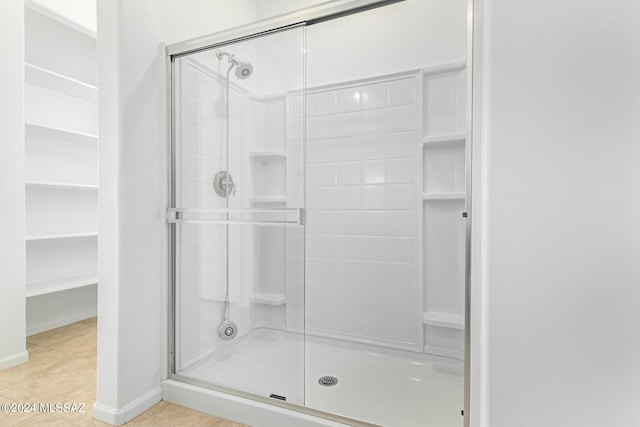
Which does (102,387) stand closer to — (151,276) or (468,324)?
(151,276)

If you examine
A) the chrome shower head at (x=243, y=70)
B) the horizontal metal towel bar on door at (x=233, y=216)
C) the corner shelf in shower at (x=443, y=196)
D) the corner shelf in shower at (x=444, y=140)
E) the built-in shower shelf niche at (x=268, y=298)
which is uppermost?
the chrome shower head at (x=243, y=70)

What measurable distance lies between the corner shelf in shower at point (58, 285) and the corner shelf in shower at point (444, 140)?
→ 2.53 m

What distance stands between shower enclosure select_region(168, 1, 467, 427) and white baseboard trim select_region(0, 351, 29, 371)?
106 centimetres

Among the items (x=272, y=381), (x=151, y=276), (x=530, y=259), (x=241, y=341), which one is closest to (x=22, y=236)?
(x=151, y=276)

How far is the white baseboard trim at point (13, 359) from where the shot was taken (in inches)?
76.3

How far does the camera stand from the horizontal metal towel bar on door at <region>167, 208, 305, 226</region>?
1.50 m

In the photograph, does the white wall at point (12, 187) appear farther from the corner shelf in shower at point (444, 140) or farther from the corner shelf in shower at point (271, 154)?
the corner shelf in shower at point (444, 140)

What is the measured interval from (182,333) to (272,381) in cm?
52

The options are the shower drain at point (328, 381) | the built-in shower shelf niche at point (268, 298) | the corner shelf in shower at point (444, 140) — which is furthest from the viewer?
the corner shelf in shower at point (444, 140)

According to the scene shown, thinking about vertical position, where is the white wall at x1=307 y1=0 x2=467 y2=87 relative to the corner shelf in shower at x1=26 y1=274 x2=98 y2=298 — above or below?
above

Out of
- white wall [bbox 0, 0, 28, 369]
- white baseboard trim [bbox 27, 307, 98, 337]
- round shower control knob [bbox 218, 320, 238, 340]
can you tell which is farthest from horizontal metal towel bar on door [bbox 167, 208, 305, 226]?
white baseboard trim [bbox 27, 307, 98, 337]

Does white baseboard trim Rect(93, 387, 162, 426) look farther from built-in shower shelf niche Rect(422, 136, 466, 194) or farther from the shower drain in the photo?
built-in shower shelf niche Rect(422, 136, 466, 194)

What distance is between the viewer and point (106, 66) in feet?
4.88

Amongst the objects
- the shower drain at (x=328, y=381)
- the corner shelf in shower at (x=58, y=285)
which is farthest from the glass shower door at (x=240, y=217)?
the corner shelf in shower at (x=58, y=285)
